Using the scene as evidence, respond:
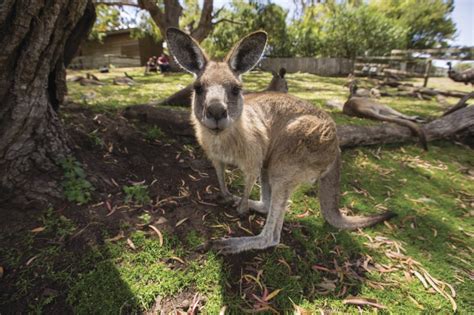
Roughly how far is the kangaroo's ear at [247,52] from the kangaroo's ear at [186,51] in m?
0.25

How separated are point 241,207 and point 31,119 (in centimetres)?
186

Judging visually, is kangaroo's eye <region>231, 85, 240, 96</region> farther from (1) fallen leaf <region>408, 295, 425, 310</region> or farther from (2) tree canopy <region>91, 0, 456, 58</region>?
(2) tree canopy <region>91, 0, 456, 58</region>

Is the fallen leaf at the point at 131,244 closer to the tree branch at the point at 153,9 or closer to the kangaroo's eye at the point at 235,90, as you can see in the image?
→ the kangaroo's eye at the point at 235,90

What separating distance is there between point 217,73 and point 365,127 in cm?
315

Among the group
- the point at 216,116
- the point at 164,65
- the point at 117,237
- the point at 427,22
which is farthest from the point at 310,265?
the point at 427,22

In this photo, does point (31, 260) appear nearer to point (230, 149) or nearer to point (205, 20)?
point (230, 149)

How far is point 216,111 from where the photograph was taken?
1.99 meters

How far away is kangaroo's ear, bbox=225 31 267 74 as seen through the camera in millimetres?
2281

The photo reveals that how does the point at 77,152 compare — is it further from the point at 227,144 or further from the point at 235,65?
the point at 235,65

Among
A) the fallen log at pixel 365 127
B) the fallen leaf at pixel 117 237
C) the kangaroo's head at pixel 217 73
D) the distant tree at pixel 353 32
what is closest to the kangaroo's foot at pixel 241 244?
the fallen leaf at pixel 117 237

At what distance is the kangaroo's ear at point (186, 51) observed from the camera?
7.42 feet

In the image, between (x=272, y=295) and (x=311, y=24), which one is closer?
(x=272, y=295)

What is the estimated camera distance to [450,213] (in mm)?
3123

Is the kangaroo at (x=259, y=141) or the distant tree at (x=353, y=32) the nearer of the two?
the kangaroo at (x=259, y=141)
